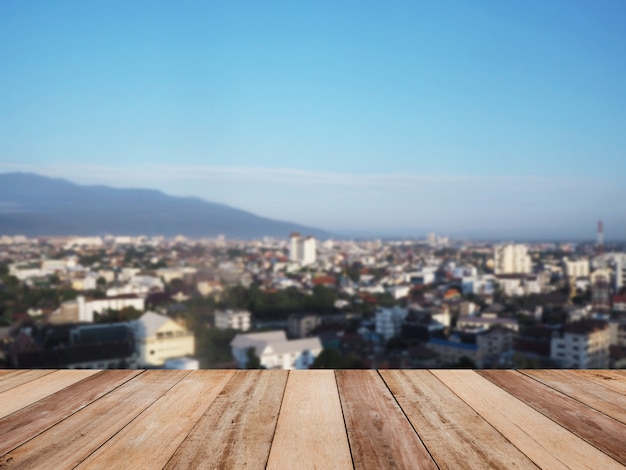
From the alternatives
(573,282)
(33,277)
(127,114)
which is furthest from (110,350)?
(573,282)

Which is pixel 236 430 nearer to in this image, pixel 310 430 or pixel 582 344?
pixel 310 430

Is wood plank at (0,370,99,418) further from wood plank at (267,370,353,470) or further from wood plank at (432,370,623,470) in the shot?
wood plank at (432,370,623,470)

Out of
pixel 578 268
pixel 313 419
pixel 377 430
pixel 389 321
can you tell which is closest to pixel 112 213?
pixel 389 321

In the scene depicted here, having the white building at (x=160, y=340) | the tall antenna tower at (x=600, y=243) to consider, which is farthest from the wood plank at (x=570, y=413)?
the tall antenna tower at (x=600, y=243)

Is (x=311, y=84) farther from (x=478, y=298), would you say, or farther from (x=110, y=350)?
(x=110, y=350)

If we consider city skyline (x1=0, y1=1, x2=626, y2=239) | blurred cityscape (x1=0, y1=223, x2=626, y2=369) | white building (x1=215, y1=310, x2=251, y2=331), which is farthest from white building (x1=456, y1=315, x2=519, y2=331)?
white building (x1=215, y1=310, x2=251, y2=331)

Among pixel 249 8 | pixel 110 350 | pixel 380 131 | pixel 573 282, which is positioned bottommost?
pixel 110 350

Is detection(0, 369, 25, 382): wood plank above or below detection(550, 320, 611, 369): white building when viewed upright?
above
